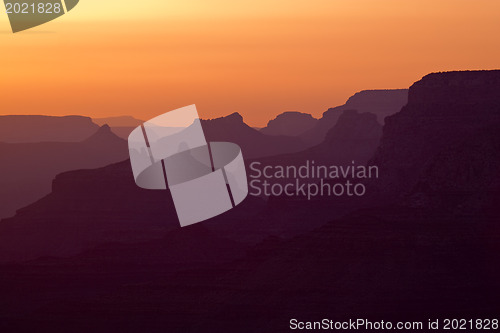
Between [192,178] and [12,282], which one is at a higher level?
[192,178]

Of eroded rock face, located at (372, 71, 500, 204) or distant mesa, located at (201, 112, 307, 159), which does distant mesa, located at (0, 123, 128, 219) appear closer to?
distant mesa, located at (201, 112, 307, 159)

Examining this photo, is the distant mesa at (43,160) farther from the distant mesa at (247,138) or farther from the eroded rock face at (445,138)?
the eroded rock face at (445,138)

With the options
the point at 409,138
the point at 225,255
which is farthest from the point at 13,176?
the point at 409,138

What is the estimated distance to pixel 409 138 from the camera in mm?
83000

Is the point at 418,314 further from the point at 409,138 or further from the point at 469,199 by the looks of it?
the point at 409,138

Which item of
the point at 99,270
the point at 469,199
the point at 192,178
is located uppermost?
the point at 192,178

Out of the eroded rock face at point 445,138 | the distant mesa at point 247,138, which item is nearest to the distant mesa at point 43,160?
the distant mesa at point 247,138

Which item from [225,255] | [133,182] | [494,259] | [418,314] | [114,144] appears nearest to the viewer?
[418,314]

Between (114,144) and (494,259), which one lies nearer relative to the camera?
(494,259)

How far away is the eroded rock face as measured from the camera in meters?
71.4

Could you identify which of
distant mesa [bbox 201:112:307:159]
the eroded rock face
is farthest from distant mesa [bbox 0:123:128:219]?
the eroded rock face

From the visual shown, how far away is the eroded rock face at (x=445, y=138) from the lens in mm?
71375

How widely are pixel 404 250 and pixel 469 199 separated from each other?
5.43m

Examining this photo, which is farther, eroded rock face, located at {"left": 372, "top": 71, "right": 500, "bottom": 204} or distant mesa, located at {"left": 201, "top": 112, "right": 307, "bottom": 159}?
distant mesa, located at {"left": 201, "top": 112, "right": 307, "bottom": 159}
